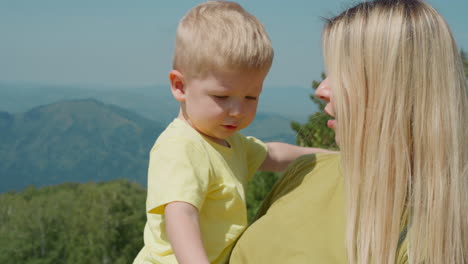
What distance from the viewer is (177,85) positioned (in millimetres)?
2225

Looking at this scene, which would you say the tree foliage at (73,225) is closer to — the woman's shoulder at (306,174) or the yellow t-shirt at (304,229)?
the woman's shoulder at (306,174)

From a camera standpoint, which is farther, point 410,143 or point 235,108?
point 235,108

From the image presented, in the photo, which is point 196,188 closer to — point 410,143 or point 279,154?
point 410,143

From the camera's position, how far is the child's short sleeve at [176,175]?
6.33ft

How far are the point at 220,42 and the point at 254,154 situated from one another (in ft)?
2.40

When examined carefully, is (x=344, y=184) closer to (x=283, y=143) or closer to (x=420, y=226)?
(x=420, y=226)

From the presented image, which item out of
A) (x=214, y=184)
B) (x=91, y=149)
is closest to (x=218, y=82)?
(x=214, y=184)

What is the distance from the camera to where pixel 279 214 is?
203cm

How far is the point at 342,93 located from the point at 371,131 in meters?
0.17

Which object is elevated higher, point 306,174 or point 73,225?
point 306,174

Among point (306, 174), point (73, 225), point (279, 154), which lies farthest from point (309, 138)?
point (73, 225)

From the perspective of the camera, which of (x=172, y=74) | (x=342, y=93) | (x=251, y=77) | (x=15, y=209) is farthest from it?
(x=15, y=209)

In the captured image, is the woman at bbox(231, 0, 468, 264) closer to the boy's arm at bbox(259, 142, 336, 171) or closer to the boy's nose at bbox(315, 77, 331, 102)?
the boy's nose at bbox(315, 77, 331, 102)

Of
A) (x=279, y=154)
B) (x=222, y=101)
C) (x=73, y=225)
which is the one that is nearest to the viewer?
(x=222, y=101)
